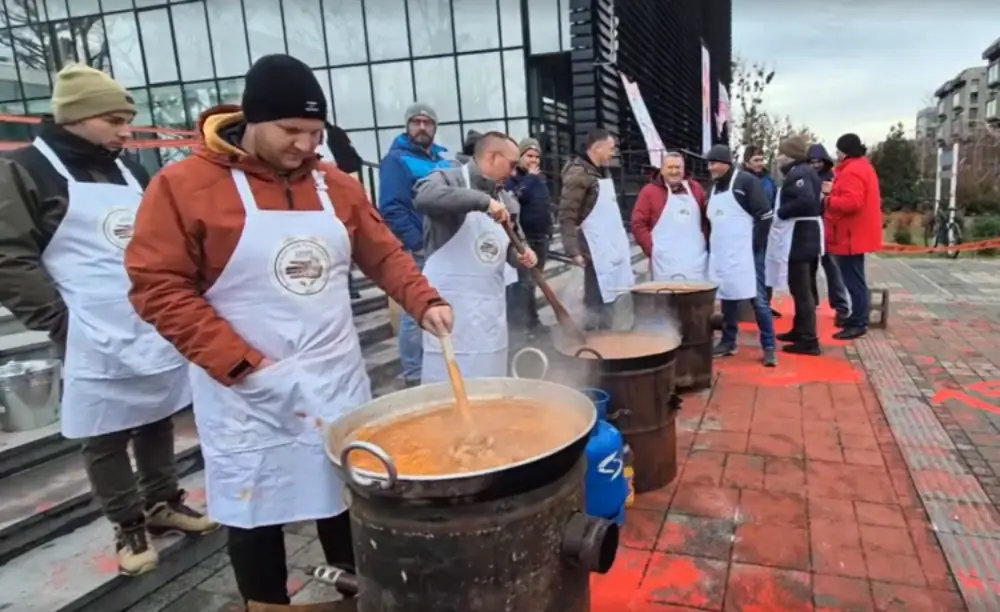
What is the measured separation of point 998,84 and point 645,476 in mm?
64554

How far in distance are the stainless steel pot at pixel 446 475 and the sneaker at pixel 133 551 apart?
4.14ft

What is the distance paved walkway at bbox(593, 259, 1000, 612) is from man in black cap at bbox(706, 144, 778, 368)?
508 mm

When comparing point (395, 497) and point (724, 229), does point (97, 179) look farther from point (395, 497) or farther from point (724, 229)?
point (724, 229)

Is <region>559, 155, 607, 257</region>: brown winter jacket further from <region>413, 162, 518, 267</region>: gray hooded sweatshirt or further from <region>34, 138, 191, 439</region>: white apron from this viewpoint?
<region>34, 138, 191, 439</region>: white apron

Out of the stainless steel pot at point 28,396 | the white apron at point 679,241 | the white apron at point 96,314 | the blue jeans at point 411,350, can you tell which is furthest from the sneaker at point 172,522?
the white apron at point 679,241

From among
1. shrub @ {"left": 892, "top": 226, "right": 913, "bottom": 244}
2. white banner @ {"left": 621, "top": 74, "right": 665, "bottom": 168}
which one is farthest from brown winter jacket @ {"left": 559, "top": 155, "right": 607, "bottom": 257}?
shrub @ {"left": 892, "top": 226, "right": 913, "bottom": 244}

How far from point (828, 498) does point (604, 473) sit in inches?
53.0

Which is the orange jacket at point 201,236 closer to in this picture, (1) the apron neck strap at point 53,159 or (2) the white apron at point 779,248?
(1) the apron neck strap at point 53,159

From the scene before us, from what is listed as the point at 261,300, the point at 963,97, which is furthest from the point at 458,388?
the point at 963,97

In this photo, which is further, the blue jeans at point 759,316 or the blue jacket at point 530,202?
the blue jeans at point 759,316

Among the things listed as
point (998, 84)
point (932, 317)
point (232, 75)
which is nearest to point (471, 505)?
point (932, 317)

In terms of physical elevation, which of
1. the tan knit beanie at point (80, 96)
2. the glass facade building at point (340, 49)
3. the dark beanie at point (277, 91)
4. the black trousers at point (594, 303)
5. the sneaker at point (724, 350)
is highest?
the glass facade building at point (340, 49)

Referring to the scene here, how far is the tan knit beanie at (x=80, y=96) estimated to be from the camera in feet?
7.41

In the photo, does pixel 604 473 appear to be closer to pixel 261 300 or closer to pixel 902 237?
pixel 261 300
